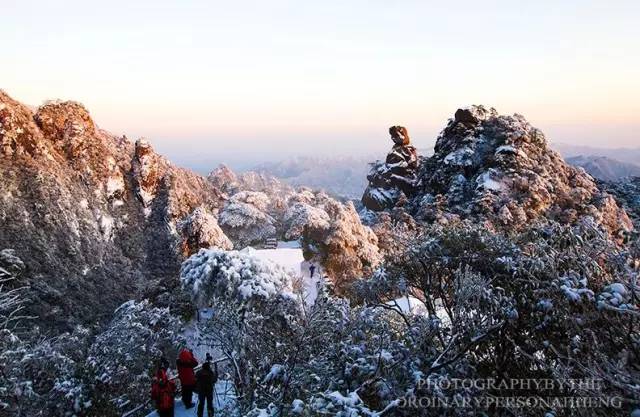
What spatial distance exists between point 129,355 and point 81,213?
2144 centimetres

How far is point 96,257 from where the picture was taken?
31.8 m

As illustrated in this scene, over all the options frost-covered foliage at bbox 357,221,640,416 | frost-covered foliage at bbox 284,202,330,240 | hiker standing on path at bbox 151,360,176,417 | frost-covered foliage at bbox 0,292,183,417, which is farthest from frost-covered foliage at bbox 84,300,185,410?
frost-covered foliage at bbox 284,202,330,240

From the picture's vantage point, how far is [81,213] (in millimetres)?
32875

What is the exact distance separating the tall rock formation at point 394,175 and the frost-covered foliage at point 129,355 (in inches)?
1281

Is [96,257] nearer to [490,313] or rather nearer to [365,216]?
[365,216]

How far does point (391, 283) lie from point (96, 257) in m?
22.8

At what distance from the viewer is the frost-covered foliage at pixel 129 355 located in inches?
546

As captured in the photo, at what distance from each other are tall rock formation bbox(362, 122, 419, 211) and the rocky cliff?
779 inches

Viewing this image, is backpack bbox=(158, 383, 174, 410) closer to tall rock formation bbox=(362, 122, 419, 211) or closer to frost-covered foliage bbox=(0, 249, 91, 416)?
frost-covered foliage bbox=(0, 249, 91, 416)

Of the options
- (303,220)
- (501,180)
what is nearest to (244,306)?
(303,220)

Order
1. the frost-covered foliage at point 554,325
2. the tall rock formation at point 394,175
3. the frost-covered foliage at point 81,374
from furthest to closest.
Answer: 1. the tall rock formation at point 394,175
2. the frost-covered foliage at point 81,374
3. the frost-covered foliage at point 554,325

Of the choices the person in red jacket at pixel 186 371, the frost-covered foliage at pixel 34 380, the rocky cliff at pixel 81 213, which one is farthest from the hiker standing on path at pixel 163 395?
the rocky cliff at pixel 81 213

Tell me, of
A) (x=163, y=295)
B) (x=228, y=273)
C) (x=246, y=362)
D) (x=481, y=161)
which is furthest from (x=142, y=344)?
(x=481, y=161)

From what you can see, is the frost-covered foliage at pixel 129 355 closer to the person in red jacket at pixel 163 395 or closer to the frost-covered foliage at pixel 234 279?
the frost-covered foliage at pixel 234 279
